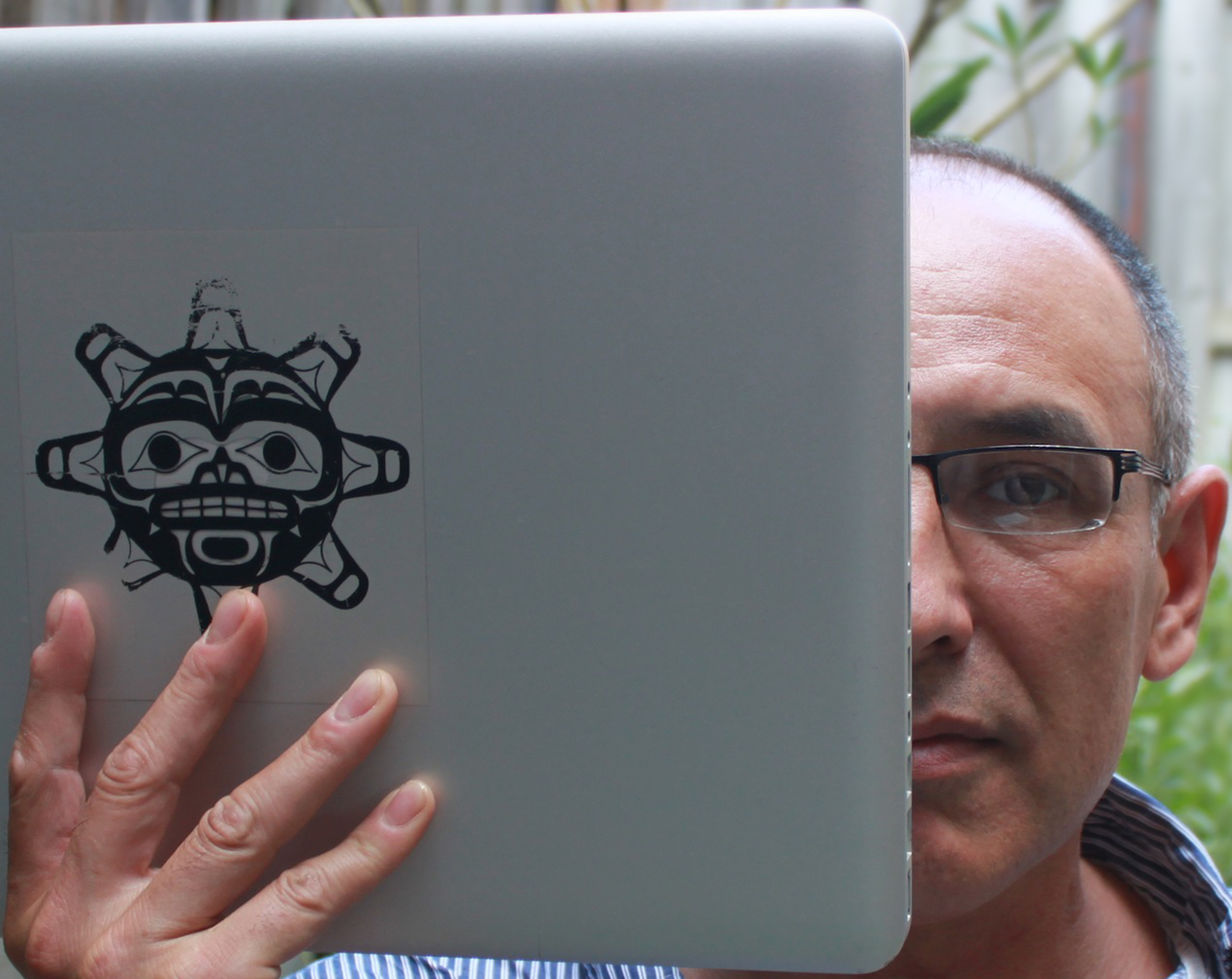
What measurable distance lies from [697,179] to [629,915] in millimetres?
449

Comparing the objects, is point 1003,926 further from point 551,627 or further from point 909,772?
point 551,627

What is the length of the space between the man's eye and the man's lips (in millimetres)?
206

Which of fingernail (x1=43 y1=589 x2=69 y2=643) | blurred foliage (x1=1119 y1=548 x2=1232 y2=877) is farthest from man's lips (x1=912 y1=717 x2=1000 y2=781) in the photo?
blurred foliage (x1=1119 y1=548 x2=1232 y2=877)

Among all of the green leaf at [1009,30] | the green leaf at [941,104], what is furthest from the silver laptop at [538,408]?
→ the green leaf at [1009,30]

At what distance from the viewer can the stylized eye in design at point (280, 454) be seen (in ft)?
2.16

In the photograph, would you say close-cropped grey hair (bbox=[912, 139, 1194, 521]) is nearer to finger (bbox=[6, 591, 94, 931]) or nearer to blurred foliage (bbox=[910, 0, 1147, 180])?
blurred foliage (bbox=[910, 0, 1147, 180])

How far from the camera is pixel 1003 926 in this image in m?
1.11

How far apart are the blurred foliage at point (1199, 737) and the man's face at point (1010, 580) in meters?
0.91

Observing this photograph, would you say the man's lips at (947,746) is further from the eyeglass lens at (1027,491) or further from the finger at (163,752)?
the finger at (163,752)

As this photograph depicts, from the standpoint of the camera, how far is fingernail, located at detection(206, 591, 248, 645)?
669 millimetres

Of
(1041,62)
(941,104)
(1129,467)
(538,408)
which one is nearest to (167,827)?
(538,408)

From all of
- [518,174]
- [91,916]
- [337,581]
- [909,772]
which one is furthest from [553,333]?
[91,916]

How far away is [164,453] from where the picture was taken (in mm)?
679

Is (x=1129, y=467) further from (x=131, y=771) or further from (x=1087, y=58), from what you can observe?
(x=1087, y=58)
